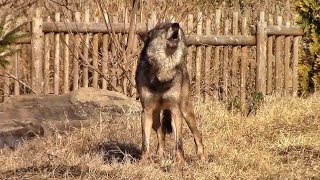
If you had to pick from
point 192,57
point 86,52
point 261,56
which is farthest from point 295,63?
point 86,52

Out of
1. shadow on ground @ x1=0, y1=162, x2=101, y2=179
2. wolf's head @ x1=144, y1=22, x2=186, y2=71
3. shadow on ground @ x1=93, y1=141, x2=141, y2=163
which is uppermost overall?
wolf's head @ x1=144, y1=22, x2=186, y2=71

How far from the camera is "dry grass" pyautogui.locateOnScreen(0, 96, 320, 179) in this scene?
562 centimetres

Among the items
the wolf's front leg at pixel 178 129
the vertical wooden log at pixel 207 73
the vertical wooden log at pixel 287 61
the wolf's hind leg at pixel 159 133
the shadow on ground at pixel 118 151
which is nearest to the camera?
the wolf's front leg at pixel 178 129

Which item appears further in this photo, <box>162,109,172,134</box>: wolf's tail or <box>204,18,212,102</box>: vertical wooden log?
<box>204,18,212,102</box>: vertical wooden log

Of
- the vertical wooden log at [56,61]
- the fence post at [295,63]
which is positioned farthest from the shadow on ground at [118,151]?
the fence post at [295,63]

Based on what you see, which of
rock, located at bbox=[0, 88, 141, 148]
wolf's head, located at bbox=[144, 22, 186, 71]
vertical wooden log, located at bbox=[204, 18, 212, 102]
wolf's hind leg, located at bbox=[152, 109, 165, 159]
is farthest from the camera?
vertical wooden log, located at bbox=[204, 18, 212, 102]

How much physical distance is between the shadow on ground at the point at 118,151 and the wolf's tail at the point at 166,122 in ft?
1.35

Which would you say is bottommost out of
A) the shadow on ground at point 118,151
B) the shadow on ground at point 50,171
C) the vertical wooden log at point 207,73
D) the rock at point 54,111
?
the shadow on ground at point 118,151

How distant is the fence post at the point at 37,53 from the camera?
9.96m

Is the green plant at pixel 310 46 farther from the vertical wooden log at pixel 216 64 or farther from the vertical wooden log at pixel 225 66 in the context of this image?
the vertical wooden log at pixel 216 64

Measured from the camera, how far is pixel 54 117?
8094 mm

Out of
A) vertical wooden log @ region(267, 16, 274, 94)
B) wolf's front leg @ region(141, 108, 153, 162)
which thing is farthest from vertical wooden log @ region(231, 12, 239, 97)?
wolf's front leg @ region(141, 108, 153, 162)

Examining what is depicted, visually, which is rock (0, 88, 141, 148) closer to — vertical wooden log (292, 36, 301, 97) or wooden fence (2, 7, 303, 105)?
wooden fence (2, 7, 303, 105)

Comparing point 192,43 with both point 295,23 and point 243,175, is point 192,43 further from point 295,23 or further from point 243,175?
point 243,175
